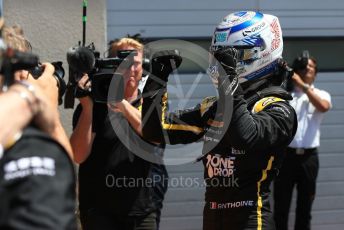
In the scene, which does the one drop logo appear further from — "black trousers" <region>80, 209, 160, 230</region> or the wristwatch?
the wristwatch

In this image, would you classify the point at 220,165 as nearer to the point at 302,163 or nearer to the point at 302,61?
the point at 302,163

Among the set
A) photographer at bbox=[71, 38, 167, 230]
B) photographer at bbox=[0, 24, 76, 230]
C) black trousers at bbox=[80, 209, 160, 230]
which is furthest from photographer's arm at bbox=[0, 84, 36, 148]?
black trousers at bbox=[80, 209, 160, 230]

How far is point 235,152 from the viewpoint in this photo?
3.31 metres

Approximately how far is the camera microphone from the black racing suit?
2.21 ft

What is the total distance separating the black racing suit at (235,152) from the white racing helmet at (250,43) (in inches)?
4.9

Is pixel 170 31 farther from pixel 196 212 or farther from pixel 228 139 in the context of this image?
pixel 228 139

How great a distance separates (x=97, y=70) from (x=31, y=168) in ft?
7.68

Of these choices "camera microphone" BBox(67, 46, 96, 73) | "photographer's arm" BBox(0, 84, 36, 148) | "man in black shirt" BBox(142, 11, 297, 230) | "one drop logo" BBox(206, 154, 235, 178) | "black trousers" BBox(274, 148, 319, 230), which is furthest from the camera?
"black trousers" BBox(274, 148, 319, 230)

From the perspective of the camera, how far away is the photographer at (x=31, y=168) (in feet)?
5.80

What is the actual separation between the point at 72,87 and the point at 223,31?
3.78 feet

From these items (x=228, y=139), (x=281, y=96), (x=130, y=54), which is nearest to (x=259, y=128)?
(x=228, y=139)

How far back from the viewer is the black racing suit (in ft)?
10.7

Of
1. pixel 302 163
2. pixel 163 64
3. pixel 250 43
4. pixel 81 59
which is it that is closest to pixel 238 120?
pixel 163 64

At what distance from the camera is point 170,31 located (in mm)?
6777
